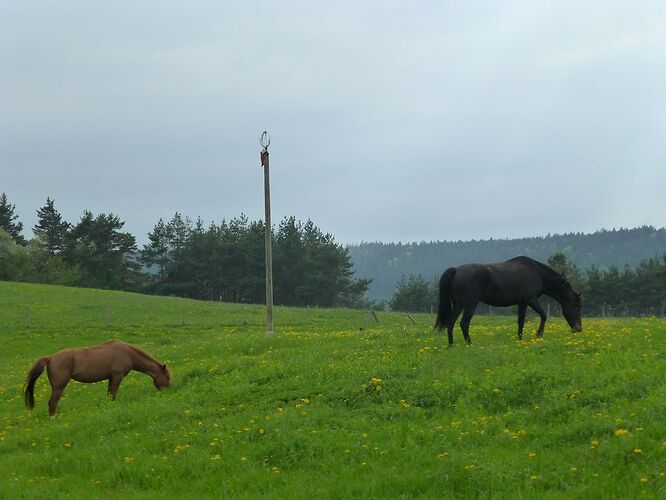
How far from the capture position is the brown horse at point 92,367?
16.8m

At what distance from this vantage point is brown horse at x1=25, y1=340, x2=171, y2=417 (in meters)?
16.8

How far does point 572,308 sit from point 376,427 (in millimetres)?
10297

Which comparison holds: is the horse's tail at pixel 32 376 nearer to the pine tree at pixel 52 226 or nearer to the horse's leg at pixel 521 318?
the horse's leg at pixel 521 318

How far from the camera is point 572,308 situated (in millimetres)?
20281

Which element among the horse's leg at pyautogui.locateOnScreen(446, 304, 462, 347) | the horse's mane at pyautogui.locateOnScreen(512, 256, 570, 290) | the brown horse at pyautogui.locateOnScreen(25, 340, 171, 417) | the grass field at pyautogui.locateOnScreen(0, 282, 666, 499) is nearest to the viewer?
the grass field at pyautogui.locateOnScreen(0, 282, 666, 499)

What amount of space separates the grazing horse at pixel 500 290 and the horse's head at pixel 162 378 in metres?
7.07

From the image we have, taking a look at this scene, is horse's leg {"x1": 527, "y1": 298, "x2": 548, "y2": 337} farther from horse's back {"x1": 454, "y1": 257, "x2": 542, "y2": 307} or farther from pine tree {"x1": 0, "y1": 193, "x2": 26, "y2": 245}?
pine tree {"x1": 0, "y1": 193, "x2": 26, "y2": 245}

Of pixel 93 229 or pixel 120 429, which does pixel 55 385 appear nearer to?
pixel 120 429

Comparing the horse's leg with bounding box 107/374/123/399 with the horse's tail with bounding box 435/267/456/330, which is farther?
the horse's tail with bounding box 435/267/456/330

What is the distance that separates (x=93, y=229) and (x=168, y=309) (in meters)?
47.2

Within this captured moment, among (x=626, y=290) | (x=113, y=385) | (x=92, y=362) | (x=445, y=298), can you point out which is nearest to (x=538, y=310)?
(x=445, y=298)

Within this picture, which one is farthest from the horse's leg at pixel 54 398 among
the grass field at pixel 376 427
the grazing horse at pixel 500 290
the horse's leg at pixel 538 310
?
the horse's leg at pixel 538 310

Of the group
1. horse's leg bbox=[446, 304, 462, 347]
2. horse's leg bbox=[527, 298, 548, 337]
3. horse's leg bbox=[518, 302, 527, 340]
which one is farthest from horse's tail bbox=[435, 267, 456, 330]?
horse's leg bbox=[527, 298, 548, 337]

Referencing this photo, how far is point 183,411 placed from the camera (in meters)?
14.6
